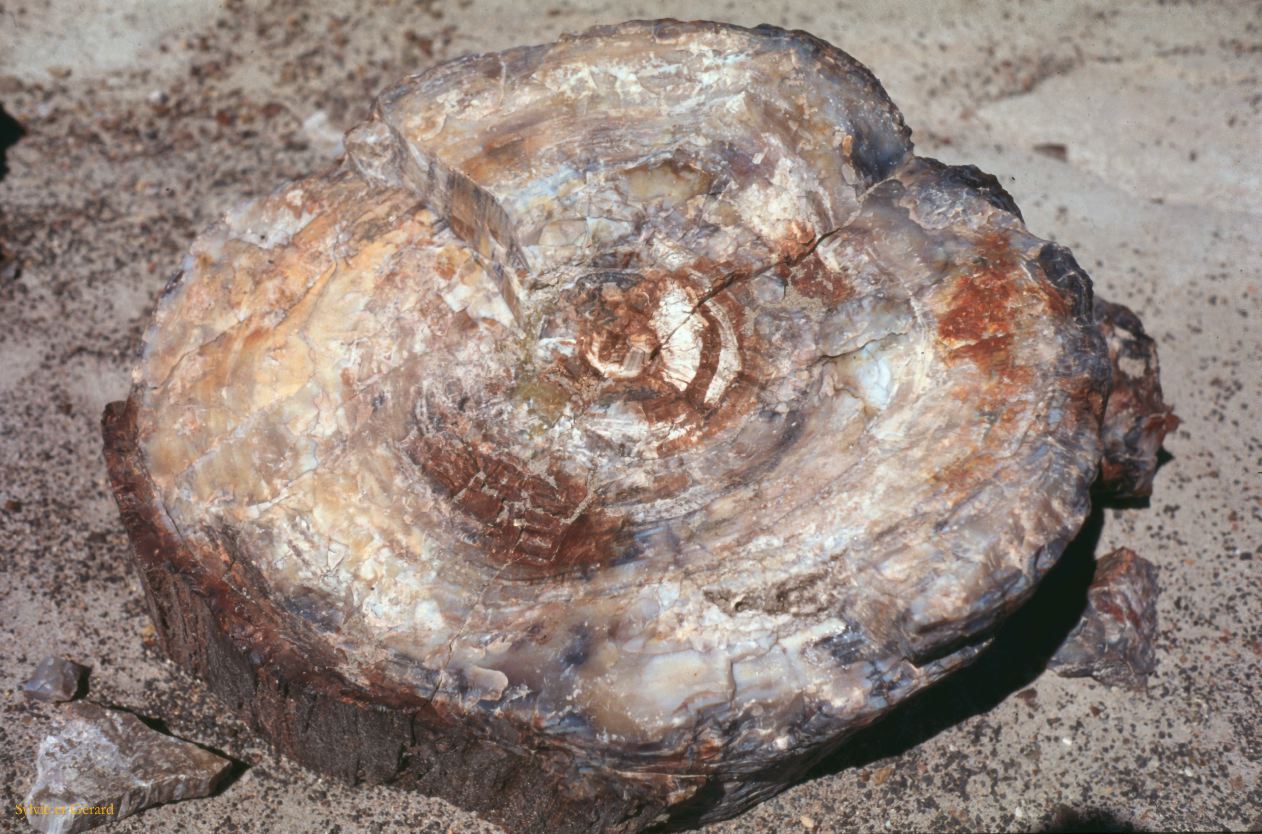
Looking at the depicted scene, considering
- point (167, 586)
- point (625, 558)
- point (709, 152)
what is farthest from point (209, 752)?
point (709, 152)

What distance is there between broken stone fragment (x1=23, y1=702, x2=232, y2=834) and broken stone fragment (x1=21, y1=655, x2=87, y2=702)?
2.5 inches

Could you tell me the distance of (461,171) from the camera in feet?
10.1

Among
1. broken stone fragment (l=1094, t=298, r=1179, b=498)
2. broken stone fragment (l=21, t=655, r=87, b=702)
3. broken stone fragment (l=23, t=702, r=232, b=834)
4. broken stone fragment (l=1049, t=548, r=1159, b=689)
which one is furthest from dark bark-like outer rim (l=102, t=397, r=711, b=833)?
broken stone fragment (l=1094, t=298, r=1179, b=498)

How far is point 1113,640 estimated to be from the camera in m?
3.30

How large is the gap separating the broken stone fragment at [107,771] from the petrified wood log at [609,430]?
0.60 feet

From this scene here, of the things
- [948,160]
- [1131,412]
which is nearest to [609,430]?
[1131,412]

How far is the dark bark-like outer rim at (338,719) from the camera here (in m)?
2.68

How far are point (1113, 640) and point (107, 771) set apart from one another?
8.09 feet

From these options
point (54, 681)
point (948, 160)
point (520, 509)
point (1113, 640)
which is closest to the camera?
point (520, 509)

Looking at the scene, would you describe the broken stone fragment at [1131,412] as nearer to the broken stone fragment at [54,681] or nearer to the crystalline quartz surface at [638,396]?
the crystalline quartz surface at [638,396]

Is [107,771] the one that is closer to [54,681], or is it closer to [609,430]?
[54,681]

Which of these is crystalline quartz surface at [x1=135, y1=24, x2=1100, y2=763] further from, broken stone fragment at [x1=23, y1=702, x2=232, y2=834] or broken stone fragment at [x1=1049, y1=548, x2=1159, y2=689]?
broken stone fragment at [x1=1049, y1=548, x2=1159, y2=689]

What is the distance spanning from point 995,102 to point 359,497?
2971 millimetres

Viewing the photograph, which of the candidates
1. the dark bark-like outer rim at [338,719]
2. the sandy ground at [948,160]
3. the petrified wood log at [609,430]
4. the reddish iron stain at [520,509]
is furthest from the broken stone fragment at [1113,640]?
the reddish iron stain at [520,509]
